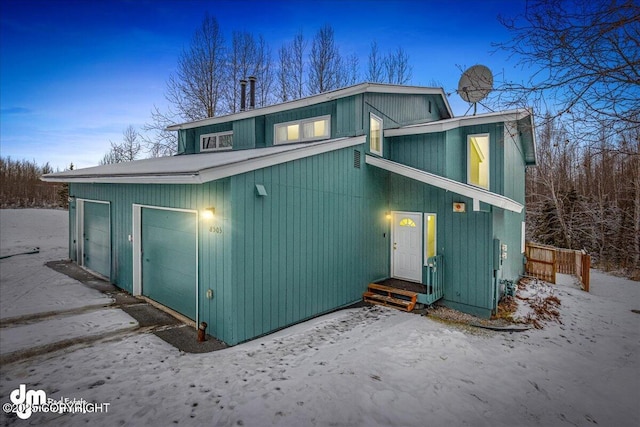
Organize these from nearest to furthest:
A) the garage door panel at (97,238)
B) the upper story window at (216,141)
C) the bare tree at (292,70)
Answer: the garage door panel at (97,238)
the upper story window at (216,141)
the bare tree at (292,70)

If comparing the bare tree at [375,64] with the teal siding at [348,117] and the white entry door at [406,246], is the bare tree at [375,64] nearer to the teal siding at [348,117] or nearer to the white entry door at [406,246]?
the teal siding at [348,117]

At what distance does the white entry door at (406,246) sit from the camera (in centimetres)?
830

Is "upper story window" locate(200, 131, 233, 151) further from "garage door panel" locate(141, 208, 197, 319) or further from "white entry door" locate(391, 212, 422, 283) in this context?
"white entry door" locate(391, 212, 422, 283)

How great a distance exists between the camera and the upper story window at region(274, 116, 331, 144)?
8.53 metres

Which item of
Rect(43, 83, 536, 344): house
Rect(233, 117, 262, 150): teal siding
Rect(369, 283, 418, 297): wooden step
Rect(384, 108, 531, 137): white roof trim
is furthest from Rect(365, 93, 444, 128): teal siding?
Rect(369, 283, 418, 297): wooden step

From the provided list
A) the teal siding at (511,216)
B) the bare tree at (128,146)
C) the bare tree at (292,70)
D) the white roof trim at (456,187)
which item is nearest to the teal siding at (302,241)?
the white roof trim at (456,187)

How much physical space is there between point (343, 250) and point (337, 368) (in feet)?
11.1

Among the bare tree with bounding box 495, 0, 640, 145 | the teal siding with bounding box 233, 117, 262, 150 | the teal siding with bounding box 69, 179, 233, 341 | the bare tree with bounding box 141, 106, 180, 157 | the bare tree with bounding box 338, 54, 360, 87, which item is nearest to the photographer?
the bare tree with bounding box 495, 0, 640, 145

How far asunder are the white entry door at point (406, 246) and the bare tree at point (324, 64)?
1167 centimetres

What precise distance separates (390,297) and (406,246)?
1.69 m

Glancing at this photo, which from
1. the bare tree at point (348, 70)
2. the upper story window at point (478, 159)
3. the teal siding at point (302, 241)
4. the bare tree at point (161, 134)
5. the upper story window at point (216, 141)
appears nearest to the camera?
the teal siding at point (302, 241)

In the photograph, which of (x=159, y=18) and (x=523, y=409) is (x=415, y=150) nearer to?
(x=523, y=409)

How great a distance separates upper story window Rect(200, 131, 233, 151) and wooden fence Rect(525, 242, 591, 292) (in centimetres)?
1302

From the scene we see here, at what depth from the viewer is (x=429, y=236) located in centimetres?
834
